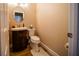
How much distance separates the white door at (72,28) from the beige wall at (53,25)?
1.9 inches

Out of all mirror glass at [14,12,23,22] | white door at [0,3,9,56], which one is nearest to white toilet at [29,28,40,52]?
mirror glass at [14,12,23,22]

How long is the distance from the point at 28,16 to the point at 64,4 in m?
0.45

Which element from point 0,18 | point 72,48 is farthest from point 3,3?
point 72,48

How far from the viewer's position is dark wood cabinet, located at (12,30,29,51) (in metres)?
1.50

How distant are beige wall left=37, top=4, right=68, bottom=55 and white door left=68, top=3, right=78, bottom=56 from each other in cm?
5

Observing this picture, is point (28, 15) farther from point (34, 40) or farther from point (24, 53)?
point (24, 53)

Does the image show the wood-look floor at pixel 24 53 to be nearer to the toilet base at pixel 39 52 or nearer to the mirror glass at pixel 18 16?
the toilet base at pixel 39 52

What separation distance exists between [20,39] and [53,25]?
1.50 feet

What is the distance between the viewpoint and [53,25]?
1.51 meters

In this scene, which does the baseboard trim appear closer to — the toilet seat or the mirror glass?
the toilet seat

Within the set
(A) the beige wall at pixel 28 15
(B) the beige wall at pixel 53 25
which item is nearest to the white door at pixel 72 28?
(B) the beige wall at pixel 53 25

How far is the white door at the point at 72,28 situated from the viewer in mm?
1392

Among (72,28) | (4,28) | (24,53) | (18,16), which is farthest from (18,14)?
(72,28)

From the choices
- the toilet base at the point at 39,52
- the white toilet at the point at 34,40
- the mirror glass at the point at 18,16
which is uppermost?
the mirror glass at the point at 18,16
